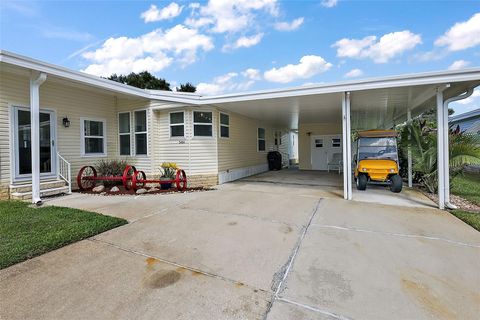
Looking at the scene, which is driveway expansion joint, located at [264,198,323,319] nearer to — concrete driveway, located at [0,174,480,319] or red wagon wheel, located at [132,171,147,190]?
concrete driveway, located at [0,174,480,319]

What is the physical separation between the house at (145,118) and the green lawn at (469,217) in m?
0.45

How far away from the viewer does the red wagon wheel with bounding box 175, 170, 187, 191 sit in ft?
26.2

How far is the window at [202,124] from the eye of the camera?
8.90m

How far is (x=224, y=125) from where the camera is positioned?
973 centimetres

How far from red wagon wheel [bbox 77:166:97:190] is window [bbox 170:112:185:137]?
2902mm

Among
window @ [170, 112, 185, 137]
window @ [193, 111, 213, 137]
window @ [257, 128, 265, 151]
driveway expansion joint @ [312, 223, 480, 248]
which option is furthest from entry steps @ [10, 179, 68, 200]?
window @ [257, 128, 265, 151]

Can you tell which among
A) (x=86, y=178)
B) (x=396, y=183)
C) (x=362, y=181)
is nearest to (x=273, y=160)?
(x=362, y=181)

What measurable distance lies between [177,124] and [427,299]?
818 centimetres

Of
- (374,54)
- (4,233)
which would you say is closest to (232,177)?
(4,233)

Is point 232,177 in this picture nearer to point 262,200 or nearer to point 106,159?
point 262,200

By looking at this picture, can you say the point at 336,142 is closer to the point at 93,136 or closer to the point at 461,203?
the point at 461,203

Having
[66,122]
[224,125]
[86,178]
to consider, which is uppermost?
[224,125]

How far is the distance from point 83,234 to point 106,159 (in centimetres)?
586

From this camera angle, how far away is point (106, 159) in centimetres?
905
